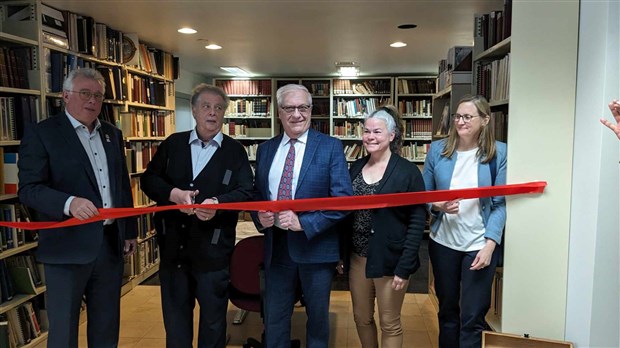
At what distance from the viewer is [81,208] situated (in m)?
2.00

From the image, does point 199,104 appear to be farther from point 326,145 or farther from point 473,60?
point 473,60

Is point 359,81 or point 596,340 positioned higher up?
point 359,81

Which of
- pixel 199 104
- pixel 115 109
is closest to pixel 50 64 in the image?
pixel 115 109

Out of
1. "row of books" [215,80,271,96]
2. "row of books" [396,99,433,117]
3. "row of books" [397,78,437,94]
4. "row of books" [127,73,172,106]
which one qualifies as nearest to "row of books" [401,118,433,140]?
"row of books" [396,99,433,117]

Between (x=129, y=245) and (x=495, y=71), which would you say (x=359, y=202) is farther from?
(x=495, y=71)

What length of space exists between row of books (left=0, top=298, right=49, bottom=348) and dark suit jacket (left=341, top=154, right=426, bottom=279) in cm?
235

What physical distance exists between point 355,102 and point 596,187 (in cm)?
605

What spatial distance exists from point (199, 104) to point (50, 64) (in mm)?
1763

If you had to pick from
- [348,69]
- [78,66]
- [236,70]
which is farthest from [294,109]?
[236,70]

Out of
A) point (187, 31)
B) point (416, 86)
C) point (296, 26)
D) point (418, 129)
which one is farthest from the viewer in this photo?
point (418, 129)

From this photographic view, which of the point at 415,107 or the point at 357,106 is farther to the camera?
the point at 357,106

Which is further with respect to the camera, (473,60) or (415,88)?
(415,88)

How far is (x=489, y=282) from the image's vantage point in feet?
7.27

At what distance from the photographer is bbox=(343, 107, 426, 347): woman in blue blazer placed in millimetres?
2127
